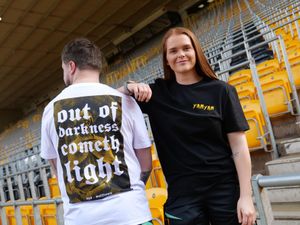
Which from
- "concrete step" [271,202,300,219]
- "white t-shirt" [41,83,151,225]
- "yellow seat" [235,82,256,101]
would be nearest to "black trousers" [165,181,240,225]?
"white t-shirt" [41,83,151,225]

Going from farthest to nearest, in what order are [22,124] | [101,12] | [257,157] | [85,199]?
[22,124] < [101,12] < [257,157] < [85,199]

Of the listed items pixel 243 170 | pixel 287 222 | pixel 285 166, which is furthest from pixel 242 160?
pixel 285 166

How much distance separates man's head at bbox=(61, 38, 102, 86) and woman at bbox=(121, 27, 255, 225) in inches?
5.9

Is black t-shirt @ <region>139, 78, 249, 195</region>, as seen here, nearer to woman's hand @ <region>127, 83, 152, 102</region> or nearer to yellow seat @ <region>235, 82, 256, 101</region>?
woman's hand @ <region>127, 83, 152, 102</region>

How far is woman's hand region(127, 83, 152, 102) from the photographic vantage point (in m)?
1.18

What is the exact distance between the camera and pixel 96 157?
42.0 inches

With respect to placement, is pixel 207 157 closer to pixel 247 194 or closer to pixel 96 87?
pixel 247 194

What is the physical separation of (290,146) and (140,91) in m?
1.64

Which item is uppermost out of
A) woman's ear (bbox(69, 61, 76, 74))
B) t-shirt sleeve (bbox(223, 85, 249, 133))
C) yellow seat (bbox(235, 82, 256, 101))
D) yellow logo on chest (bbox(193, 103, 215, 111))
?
woman's ear (bbox(69, 61, 76, 74))

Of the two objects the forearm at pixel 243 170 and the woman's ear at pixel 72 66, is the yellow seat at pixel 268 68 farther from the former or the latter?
the woman's ear at pixel 72 66

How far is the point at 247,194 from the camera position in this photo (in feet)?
3.60

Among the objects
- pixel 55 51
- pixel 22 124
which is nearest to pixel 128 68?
pixel 55 51

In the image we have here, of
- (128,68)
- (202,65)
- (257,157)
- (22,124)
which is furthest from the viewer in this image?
(22,124)

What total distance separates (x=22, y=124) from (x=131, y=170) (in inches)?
614
